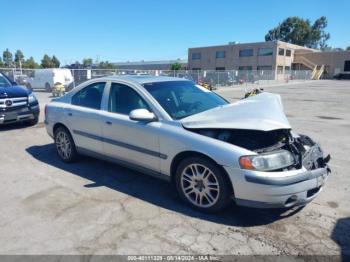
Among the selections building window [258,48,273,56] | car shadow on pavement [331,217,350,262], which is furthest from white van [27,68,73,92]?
building window [258,48,273,56]

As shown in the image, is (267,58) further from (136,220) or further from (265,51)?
(136,220)

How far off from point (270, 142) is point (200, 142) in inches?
31.3

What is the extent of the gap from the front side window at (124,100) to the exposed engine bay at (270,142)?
3.33ft

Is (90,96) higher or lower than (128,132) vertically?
higher

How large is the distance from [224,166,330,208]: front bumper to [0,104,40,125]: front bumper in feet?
21.5

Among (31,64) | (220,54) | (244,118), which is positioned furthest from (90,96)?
(31,64)

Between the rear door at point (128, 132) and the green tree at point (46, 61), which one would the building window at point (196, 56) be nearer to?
the green tree at point (46, 61)

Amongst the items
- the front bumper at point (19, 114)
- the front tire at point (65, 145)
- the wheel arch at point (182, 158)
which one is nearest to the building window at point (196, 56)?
the front bumper at point (19, 114)

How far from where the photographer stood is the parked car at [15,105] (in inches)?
304

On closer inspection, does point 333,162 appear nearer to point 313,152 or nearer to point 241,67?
point 313,152

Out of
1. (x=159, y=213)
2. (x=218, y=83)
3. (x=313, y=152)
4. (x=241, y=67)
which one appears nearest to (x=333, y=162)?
(x=313, y=152)

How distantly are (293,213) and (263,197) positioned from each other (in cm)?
75

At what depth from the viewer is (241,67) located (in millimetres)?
60625

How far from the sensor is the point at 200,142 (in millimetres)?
3506
